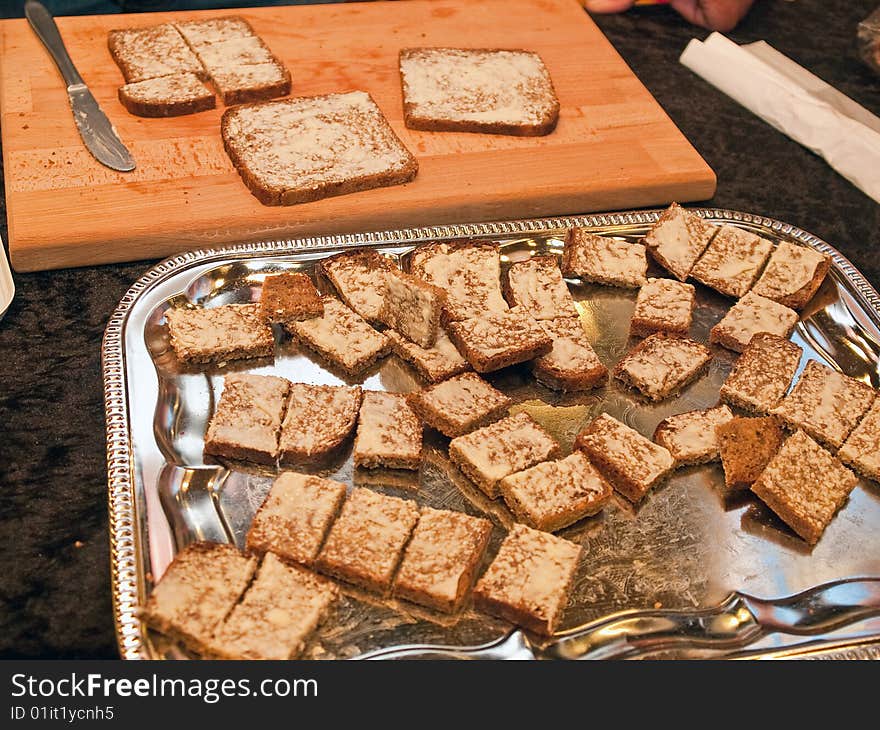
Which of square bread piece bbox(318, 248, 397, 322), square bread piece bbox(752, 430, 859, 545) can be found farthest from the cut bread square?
square bread piece bbox(752, 430, 859, 545)

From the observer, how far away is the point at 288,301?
116 inches

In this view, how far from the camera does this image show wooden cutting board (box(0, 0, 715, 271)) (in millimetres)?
3291

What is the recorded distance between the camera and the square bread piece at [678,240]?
3.32 metres

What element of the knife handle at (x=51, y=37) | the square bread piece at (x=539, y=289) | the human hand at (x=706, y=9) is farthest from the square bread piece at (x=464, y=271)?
the human hand at (x=706, y=9)

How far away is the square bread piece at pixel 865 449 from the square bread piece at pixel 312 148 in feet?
5.83

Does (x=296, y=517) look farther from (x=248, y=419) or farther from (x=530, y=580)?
(x=530, y=580)

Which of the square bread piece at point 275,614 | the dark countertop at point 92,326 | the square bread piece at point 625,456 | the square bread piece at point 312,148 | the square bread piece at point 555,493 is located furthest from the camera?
the square bread piece at point 312,148

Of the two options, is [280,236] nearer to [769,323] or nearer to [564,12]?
[769,323]

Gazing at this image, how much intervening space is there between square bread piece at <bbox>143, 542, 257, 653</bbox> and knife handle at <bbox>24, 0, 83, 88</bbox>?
234cm

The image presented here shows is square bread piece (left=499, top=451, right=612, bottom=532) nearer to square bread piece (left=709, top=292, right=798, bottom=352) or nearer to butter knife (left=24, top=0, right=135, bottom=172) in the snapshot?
square bread piece (left=709, top=292, right=798, bottom=352)

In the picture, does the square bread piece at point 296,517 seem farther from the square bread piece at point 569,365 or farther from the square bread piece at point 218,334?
the square bread piece at point 569,365

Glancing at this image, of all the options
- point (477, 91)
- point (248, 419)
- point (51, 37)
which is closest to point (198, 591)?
point (248, 419)
